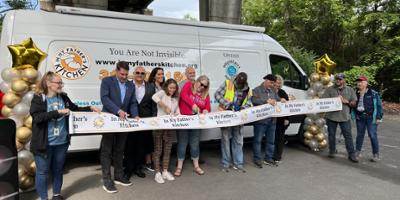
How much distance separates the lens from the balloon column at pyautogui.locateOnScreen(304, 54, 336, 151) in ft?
26.4

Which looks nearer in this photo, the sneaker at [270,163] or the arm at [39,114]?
the arm at [39,114]

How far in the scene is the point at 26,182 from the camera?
5.13 meters

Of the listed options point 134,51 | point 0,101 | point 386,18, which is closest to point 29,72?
point 0,101

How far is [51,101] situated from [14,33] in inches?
70.7

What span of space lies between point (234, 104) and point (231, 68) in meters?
1.51

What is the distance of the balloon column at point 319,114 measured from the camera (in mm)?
8039

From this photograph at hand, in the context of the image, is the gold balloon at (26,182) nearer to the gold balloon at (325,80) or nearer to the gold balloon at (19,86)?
the gold balloon at (19,86)

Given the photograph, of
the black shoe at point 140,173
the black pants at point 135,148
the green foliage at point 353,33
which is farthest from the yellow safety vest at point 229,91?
the green foliage at point 353,33

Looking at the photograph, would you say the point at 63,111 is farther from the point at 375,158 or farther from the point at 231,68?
the point at 375,158

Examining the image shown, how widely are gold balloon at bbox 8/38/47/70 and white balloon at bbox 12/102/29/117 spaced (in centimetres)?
52

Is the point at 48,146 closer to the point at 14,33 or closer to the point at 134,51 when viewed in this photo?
the point at 14,33

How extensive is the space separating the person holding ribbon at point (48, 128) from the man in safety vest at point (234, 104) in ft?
8.59

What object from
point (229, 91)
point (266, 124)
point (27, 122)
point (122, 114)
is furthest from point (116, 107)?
point (266, 124)

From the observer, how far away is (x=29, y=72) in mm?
5125
